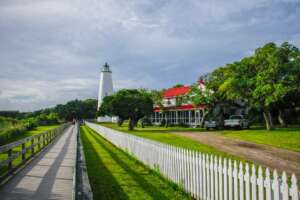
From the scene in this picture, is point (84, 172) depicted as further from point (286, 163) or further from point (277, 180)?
point (286, 163)

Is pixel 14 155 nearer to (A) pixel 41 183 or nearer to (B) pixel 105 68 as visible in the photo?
(A) pixel 41 183

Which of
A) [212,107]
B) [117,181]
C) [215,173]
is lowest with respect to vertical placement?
[117,181]

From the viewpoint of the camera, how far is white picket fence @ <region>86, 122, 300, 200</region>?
3.69 meters

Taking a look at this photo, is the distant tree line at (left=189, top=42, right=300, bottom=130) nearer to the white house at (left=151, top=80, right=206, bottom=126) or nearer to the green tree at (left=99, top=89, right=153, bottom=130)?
the white house at (left=151, top=80, right=206, bottom=126)

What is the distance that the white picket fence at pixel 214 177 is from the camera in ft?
12.1

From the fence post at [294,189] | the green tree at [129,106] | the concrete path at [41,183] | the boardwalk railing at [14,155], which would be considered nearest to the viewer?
the fence post at [294,189]

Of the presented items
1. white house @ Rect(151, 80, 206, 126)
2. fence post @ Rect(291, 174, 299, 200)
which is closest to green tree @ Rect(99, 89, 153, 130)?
white house @ Rect(151, 80, 206, 126)

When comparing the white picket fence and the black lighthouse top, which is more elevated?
the black lighthouse top

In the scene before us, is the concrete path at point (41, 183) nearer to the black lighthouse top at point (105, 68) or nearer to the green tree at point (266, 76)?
the green tree at point (266, 76)

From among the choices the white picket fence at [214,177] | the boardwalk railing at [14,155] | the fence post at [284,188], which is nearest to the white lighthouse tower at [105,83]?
the boardwalk railing at [14,155]

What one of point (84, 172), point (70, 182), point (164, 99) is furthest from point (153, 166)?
point (164, 99)

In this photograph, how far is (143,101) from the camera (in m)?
34.2

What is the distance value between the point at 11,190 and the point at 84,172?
9.12ft

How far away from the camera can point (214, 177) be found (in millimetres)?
5238
